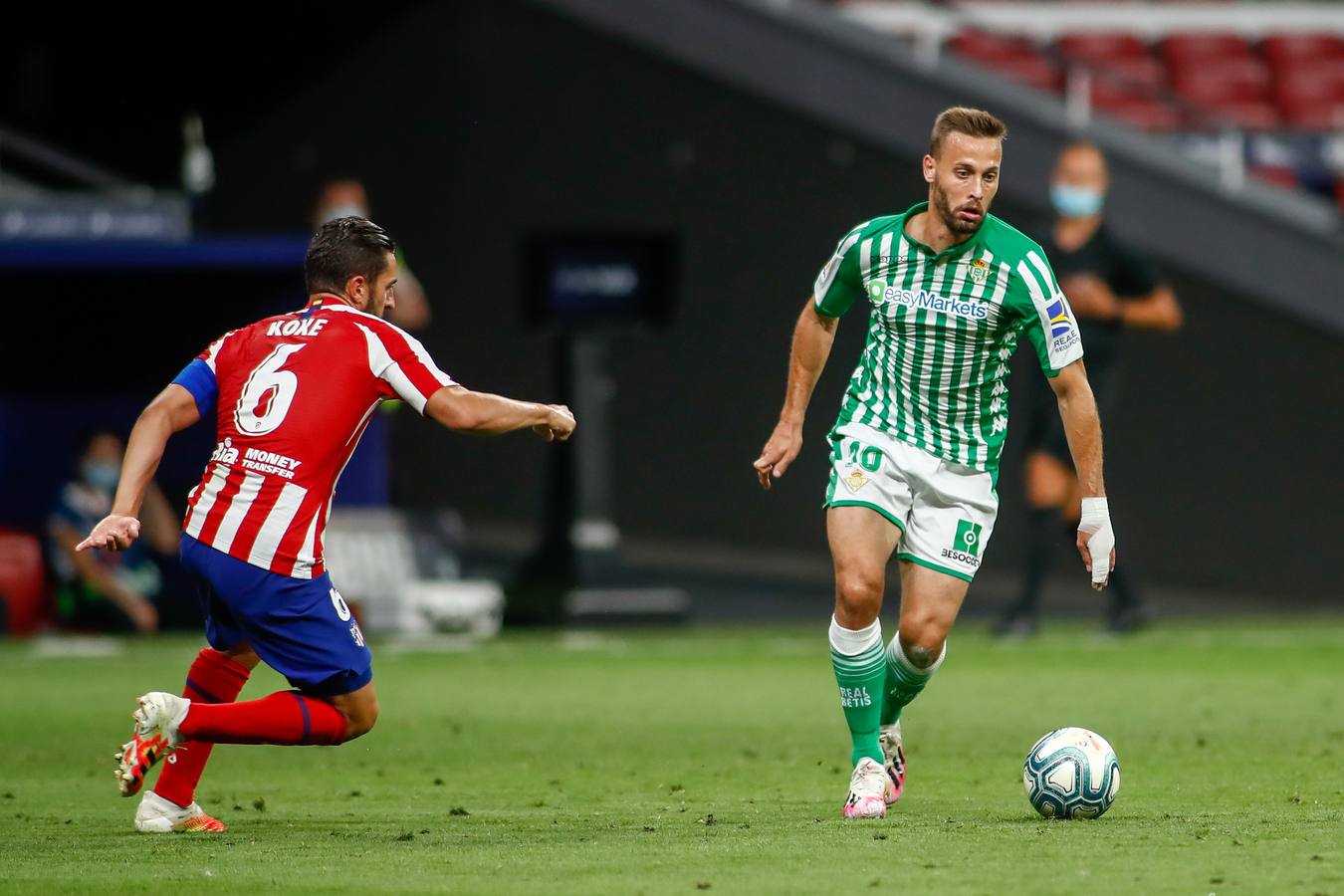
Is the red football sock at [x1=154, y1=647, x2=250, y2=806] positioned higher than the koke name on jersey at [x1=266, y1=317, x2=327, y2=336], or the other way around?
the koke name on jersey at [x1=266, y1=317, x2=327, y2=336]

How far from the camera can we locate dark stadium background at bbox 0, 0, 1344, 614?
17797 mm

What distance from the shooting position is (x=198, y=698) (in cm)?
654

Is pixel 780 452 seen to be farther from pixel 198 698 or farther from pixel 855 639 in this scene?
pixel 198 698

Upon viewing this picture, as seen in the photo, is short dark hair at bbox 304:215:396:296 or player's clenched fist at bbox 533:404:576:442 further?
short dark hair at bbox 304:215:396:296

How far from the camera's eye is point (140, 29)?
1916 centimetres

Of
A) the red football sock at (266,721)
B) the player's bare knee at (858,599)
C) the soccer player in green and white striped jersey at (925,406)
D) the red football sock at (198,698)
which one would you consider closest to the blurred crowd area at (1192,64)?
the soccer player in green and white striped jersey at (925,406)

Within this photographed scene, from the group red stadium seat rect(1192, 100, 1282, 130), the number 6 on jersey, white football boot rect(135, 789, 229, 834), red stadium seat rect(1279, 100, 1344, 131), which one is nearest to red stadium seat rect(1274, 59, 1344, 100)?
red stadium seat rect(1279, 100, 1344, 131)

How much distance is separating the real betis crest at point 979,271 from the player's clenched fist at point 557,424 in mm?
1487

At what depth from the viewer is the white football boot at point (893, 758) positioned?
22.7 feet

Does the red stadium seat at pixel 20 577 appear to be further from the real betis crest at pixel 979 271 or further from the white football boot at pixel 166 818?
the real betis crest at pixel 979 271

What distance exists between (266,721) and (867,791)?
5.85 ft

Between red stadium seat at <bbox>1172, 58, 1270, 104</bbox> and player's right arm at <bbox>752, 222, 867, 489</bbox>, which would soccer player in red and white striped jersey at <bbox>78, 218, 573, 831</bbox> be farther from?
red stadium seat at <bbox>1172, 58, 1270, 104</bbox>

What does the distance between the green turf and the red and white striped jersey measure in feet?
2.87

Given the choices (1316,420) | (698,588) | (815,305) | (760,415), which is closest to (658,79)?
(760,415)
